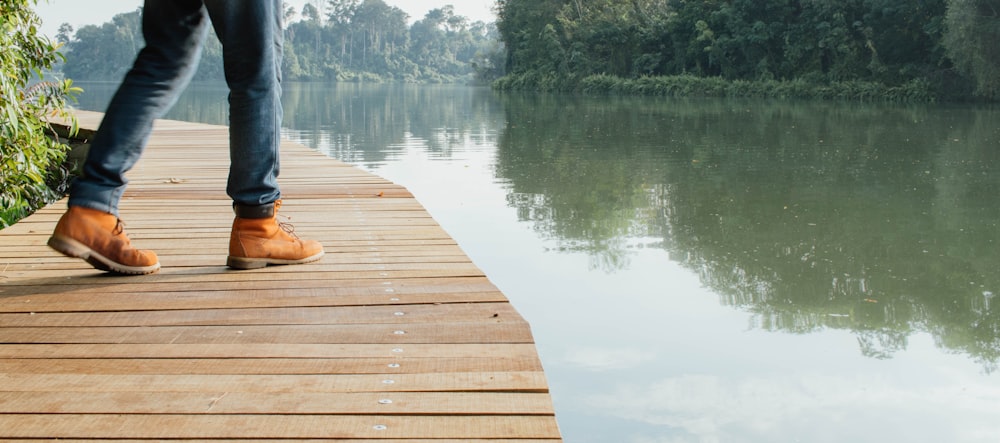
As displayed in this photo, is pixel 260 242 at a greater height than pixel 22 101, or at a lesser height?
lesser

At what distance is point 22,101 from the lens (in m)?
4.11

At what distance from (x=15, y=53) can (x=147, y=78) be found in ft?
6.45

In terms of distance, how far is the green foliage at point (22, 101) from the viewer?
3.54m

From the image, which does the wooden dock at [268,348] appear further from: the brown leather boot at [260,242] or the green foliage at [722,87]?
the green foliage at [722,87]

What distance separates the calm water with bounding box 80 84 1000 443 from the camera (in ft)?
8.96

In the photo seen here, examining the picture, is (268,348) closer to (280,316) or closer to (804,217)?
(280,316)

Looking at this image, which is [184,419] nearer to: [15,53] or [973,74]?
[15,53]

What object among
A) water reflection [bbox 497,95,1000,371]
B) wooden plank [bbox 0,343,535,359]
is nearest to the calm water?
water reflection [bbox 497,95,1000,371]

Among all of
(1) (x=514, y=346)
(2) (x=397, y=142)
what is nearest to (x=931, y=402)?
(1) (x=514, y=346)

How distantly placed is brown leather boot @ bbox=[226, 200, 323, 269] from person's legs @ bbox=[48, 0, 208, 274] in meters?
0.23

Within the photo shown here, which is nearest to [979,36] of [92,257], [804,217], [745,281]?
[804,217]

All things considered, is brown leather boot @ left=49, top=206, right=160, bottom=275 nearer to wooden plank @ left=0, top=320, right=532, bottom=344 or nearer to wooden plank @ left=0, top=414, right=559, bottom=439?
wooden plank @ left=0, top=320, right=532, bottom=344

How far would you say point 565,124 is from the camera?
15.9 metres

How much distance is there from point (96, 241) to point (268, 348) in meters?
0.62
